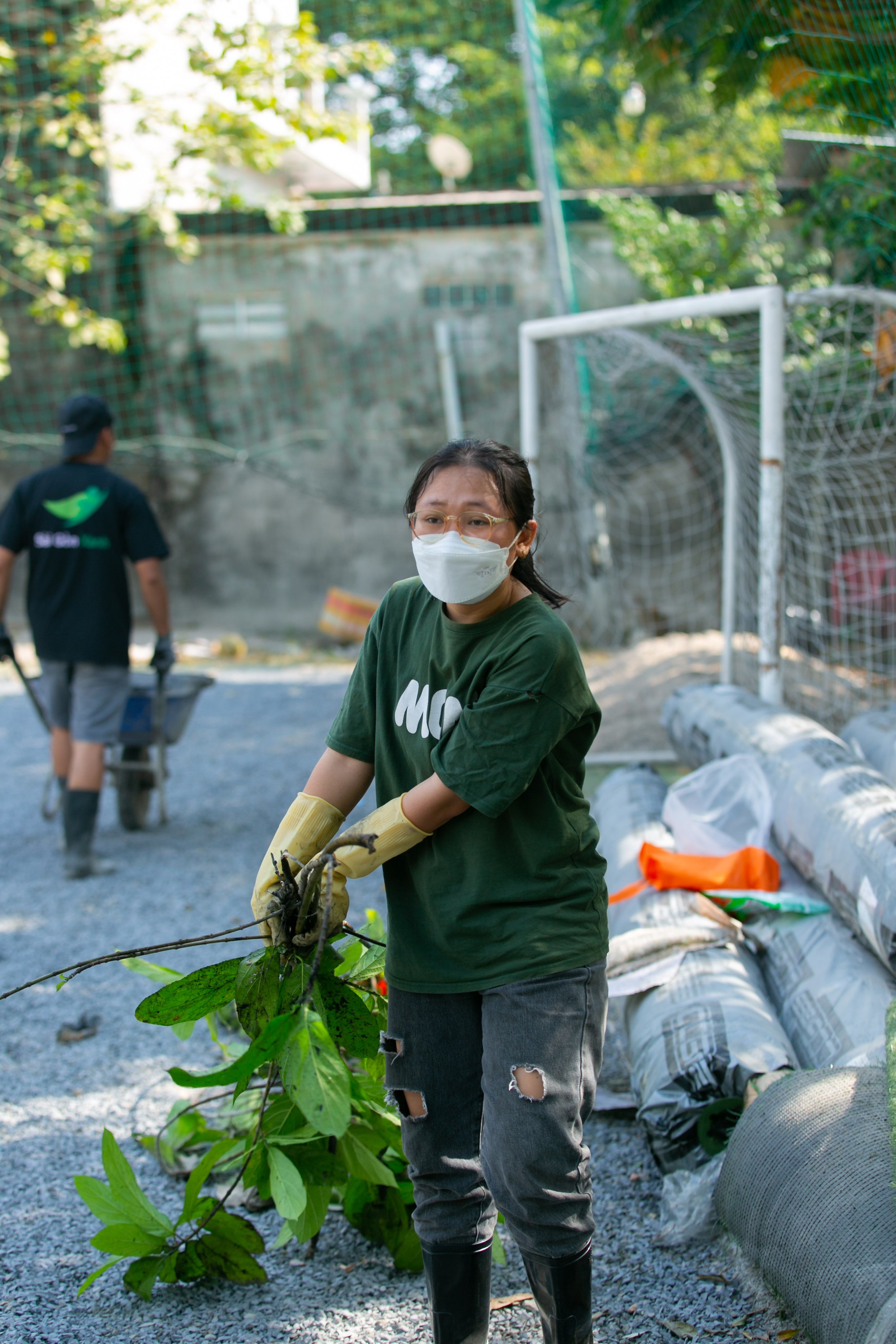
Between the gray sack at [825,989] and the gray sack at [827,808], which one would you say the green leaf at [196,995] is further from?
the gray sack at [827,808]

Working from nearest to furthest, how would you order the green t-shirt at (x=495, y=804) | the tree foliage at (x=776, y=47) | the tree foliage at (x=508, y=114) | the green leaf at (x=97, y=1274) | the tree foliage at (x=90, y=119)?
the green t-shirt at (x=495, y=804)
the green leaf at (x=97, y=1274)
the tree foliage at (x=776, y=47)
the tree foliage at (x=90, y=119)
the tree foliage at (x=508, y=114)

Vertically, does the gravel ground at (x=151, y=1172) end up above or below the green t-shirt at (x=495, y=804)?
below

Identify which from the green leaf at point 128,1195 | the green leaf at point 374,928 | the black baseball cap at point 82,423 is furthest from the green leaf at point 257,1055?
the black baseball cap at point 82,423

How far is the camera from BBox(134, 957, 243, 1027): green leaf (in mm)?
1945

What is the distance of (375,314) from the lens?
1187cm

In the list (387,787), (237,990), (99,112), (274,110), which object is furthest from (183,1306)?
(99,112)

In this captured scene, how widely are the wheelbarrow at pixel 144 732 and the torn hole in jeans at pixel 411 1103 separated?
11.9 ft

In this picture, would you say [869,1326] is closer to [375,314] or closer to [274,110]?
[274,110]

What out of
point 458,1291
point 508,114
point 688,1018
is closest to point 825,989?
point 688,1018

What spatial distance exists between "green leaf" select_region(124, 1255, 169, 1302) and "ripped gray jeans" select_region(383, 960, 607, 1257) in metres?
0.64

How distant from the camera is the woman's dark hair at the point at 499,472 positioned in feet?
6.27

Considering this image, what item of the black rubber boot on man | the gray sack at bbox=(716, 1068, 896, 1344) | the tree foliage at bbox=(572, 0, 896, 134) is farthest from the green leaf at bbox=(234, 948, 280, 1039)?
the tree foliage at bbox=(572, 0, 896, 134)

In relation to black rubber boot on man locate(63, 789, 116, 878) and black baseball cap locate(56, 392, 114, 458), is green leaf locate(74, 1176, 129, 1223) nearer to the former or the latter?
black rubber boot on man locate(63, 789, 116, 878)

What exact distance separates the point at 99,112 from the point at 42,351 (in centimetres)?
241
